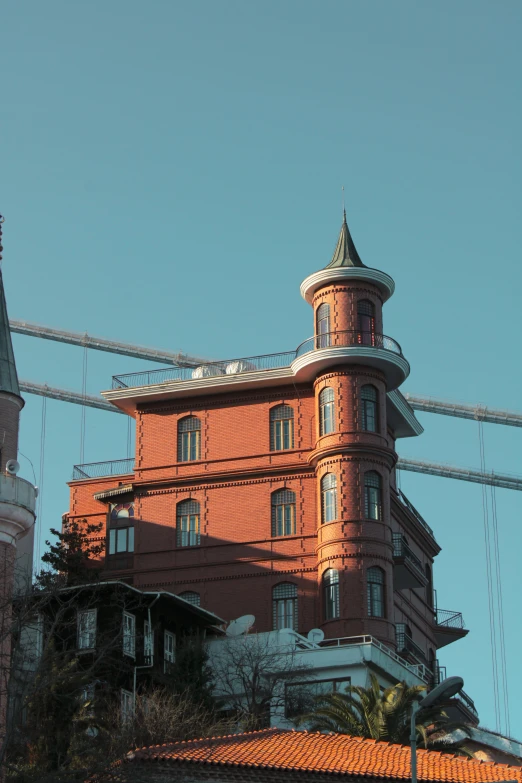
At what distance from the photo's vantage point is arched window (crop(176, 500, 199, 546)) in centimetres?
7494

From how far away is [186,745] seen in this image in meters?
43.3

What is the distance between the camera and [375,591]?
69.6m

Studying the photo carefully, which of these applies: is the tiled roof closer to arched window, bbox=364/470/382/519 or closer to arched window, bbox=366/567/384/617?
arched window, bbox=366/567/384/617

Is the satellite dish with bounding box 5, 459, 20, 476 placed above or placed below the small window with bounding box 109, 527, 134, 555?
below

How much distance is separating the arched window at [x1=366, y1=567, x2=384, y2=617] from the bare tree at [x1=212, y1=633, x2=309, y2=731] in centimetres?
472

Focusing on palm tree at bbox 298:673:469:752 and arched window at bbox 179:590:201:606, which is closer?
palm tree at bbox 298:673:469:752

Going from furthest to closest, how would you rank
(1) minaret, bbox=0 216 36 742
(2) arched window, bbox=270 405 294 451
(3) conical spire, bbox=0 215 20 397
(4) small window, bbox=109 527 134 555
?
1. (4) small window, bbox=109 527 134 555
2. (2) arched window, bbox=270 405 294 451
3. (3) conical spire, bbox=0 215 20 397
4. (1) minaret, bbox=0 216 36 742

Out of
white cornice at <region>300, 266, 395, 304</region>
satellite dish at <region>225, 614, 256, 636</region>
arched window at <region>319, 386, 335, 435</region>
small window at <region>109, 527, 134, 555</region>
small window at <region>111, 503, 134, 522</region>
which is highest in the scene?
white cornice at <region>300, 266, 395, 304</region>

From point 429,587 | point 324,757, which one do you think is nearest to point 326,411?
point 429,587

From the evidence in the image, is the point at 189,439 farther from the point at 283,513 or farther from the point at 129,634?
the point at 129,634

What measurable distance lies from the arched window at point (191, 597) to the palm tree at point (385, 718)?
68.2 ft

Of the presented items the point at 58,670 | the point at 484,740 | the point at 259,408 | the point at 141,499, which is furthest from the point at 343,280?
the point at 58,670

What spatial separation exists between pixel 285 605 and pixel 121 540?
959cm

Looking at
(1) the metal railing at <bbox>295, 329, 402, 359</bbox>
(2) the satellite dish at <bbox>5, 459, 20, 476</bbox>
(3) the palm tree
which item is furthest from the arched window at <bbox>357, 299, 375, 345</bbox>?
(2) the satellite dish at <bbox>5, 459, 20, 476</bbox>
